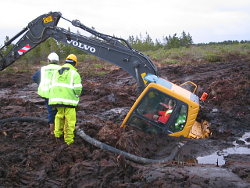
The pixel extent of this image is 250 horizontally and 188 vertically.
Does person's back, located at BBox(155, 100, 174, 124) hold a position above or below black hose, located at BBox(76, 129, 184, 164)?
above

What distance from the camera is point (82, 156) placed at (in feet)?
14.3

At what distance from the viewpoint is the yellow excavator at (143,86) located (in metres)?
5.21

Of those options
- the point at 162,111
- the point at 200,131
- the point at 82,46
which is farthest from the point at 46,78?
the point at 200,131

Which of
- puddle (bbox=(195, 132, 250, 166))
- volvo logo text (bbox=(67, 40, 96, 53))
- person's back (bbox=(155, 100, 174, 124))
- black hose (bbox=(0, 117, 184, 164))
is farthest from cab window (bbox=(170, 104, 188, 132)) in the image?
volvo logo text (bbox=(67, 40, 96, 53))

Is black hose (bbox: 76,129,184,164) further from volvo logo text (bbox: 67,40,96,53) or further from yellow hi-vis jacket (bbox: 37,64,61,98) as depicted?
volvo logo text (bbox: 67,40,96,53)

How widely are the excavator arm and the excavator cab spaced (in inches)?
20.9

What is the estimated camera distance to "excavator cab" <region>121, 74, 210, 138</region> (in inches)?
204

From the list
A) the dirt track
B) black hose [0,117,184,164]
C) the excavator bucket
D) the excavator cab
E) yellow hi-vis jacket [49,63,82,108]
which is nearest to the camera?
the dirt track

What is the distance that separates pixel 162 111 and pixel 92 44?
8.48 feet

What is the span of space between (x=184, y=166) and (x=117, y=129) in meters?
1.71

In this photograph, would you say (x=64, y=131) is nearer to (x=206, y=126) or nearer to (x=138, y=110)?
(x=138, y=110)

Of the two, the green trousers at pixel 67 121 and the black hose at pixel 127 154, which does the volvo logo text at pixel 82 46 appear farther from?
the black hose at pixel 127 154

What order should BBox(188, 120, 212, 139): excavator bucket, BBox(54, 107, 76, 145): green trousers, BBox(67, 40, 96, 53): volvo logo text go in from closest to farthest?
1. BBox(54, 107, 76, 145): green trousers
2. BBox(188, 120, 212, 139): excavator bucket
3. BBox(67, 40, 96, 53): volvo logo text

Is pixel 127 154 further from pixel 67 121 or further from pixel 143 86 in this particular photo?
pixel 143 86
